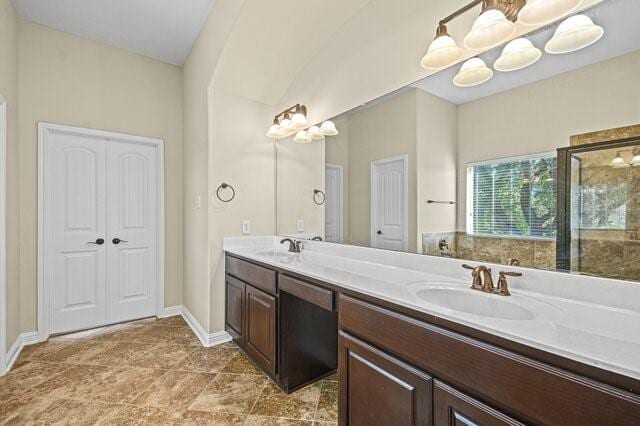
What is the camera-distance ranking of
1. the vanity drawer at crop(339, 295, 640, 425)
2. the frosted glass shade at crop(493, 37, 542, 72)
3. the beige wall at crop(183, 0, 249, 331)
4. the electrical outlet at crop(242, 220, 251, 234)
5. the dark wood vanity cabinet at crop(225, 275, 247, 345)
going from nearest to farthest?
the vanity drawer at crop(339, 295, 640, 425)
the frosted glass shade at crop(493, 37, 542, 72)
the dark wood vanity cabinet at crop(225, 275, 247, 345)
the beige wall at crop(183, 0, 249, 331)
the electrical outlet at crop(242, 220, 251, 234)

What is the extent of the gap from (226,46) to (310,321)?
2186 mm

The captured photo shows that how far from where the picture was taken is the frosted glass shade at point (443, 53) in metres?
1.43

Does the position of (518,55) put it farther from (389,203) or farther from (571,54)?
(389,203)

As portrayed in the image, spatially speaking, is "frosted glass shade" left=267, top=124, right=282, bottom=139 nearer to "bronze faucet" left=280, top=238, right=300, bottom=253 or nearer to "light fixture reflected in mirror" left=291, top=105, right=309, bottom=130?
"light fixture reflected in mirror" left=291, top=105, right=309, bottom=130

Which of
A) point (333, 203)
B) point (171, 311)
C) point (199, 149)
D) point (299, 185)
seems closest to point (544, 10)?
point (333, 203)

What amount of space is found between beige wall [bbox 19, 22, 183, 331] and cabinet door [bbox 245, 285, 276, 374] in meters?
1.73

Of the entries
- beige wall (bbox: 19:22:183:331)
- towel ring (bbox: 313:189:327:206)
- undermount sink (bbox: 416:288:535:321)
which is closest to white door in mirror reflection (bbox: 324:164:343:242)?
towel ring (bbox: 313:189:327:206)

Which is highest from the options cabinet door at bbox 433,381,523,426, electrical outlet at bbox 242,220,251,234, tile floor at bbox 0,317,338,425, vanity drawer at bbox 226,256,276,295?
electrical outlet at bbox 242,220,251,234

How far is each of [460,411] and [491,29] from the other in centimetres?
146

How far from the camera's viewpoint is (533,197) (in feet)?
4.31

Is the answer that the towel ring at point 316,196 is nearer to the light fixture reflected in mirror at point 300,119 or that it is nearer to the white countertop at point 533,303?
the light fixture reflected in mirror at point 300,119

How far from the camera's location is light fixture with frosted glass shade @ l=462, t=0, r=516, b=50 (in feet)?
4.09

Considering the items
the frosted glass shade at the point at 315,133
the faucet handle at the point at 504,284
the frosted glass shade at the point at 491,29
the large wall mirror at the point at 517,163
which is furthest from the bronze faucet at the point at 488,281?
the frosted glass shade at the point at 315,133

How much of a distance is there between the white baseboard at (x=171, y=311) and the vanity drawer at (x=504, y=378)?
305 cm
